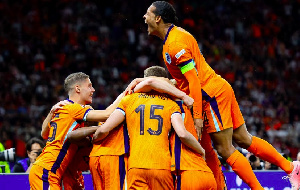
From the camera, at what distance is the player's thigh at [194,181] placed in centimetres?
514

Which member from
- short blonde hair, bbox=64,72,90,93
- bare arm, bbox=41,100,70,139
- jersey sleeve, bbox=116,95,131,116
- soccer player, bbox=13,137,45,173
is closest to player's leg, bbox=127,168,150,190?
jersey sleeve, bbox=116,95,131,116

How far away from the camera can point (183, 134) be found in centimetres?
513

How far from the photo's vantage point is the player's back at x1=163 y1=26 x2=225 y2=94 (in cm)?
551

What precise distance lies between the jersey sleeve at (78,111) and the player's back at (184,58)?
0.99m

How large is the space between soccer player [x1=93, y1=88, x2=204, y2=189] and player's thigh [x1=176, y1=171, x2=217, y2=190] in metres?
0.12

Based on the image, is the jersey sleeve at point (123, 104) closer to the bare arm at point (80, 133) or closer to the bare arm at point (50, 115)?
the bare arm at point (80, 133)

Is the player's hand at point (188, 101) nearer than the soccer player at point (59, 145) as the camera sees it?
Yes

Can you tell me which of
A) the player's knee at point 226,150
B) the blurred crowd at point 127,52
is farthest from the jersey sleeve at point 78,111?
the blurred crowd at point 127,52

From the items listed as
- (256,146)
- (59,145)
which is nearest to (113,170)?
(59,145)

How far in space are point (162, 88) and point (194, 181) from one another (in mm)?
945

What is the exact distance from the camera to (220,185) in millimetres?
5871

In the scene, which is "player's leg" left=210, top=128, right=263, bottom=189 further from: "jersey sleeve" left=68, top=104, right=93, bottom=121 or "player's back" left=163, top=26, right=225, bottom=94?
"jersey sleeve" left=68, top=104, right=93, bottom=121

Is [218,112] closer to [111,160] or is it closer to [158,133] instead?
[158,133]

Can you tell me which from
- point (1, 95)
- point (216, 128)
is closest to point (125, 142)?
point (216, 128)
